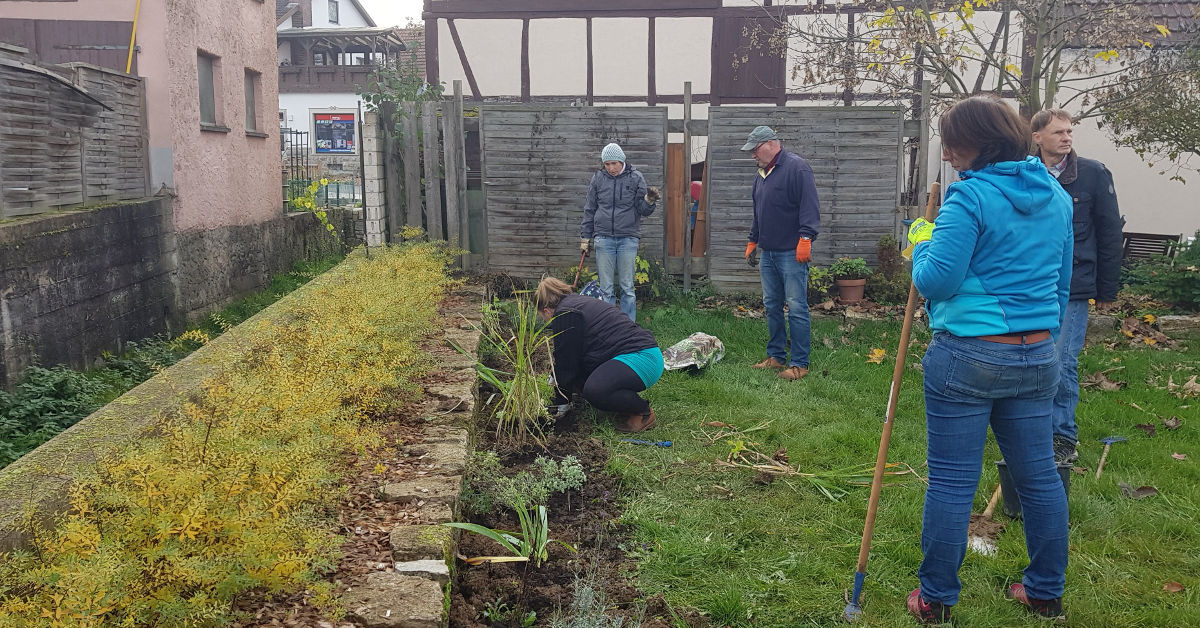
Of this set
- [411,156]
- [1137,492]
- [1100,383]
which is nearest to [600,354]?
[1137,492]

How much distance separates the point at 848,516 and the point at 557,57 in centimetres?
1146

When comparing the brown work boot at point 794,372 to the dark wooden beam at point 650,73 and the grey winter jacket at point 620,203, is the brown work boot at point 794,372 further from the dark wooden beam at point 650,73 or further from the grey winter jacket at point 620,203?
the dark wooden beam at point 650,73

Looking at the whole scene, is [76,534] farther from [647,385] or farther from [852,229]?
[852,229]

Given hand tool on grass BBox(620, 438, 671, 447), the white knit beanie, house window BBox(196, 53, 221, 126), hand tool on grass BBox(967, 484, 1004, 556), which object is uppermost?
house window BBox(196, 53, 221, 126)

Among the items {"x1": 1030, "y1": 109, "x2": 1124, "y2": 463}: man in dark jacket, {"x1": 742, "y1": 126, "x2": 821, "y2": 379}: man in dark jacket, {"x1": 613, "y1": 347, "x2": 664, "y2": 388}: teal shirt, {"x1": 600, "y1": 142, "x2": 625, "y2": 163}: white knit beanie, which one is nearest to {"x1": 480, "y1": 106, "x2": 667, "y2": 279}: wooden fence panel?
{"x1": 600, "y1": 142, "x2": 625, "y2": 163}: white knit beanie

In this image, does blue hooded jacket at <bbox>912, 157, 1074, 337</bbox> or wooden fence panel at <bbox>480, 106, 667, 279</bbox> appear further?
wooden fence panel at <bbox>480, 106, 667, 279</bbox>

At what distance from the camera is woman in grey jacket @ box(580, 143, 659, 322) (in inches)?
330

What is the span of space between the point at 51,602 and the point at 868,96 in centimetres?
1358

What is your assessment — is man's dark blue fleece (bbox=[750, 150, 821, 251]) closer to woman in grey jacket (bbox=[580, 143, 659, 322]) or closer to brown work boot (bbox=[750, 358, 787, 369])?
brown work boot (bbox=[750, 358, 787, 369])

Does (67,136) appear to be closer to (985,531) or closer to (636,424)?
(636,424)

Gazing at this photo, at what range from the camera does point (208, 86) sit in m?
11.2

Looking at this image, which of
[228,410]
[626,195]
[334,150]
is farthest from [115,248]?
[334,150]

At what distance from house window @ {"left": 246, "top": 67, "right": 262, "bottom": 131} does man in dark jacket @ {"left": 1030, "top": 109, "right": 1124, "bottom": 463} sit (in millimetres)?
11297

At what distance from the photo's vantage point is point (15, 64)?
267 inches
